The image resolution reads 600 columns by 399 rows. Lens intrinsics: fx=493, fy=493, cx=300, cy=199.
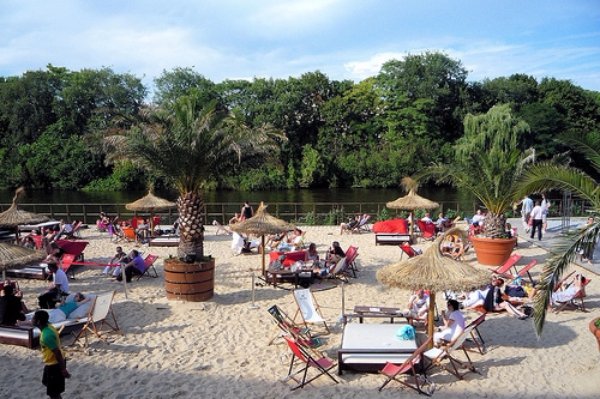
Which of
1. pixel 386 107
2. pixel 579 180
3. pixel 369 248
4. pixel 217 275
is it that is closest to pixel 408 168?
pixel 386 107

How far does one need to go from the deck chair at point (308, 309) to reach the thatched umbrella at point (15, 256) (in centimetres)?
465

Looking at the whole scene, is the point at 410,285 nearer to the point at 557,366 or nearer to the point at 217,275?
the point at 557,366

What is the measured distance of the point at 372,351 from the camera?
669cm

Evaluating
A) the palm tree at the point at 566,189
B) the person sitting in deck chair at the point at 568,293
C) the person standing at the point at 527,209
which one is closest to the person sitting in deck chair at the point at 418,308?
the palm tree at the point at 566,189

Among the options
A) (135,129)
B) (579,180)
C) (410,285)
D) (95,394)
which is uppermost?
(135,129)

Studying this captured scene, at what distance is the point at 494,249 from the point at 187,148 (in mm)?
8066

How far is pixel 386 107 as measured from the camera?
53.0 meters

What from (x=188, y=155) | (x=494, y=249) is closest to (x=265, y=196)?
(x=494, y=249)

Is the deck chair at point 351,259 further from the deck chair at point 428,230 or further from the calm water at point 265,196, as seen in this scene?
the calm water at point 265,196

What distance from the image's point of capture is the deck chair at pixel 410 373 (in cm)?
618

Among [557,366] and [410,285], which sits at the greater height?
[410,285]

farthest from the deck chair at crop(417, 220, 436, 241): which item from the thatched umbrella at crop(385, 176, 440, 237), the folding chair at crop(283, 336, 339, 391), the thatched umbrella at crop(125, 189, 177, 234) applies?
the folding chair at crop(283, 336, 339, 391)

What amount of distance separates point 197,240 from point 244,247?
13.8 ft

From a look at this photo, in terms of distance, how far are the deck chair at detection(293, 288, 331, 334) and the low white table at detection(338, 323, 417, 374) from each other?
103 centimetres
